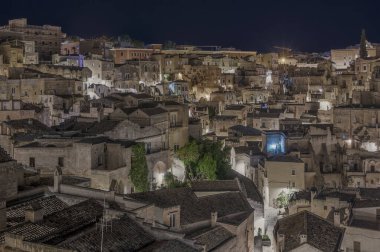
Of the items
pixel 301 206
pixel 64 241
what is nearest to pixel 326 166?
pixel 301 206

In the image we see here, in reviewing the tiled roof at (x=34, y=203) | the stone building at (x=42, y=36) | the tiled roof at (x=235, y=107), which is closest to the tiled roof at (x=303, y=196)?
the tiled roof at (x=34, y=203)

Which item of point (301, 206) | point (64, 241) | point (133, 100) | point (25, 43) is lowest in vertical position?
point (301, 206)

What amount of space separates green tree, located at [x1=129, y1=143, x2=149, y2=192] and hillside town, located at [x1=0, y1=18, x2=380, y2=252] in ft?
0.17

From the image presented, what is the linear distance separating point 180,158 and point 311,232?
10.0 meters

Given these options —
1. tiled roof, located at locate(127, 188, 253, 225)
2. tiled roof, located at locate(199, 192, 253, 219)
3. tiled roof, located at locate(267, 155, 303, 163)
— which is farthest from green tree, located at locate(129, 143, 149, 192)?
tiled roof, located at locate(267, 155, 303, 163)

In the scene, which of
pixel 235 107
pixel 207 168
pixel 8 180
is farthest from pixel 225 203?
pixel 235 107

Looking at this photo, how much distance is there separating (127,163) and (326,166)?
17.3 meters

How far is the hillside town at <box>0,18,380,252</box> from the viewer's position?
15.6m

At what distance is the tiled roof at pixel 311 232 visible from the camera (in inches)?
731

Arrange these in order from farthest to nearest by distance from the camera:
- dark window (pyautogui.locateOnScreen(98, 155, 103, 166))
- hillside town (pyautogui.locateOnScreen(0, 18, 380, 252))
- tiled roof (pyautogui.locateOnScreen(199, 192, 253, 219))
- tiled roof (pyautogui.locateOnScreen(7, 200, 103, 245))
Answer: dark window (pyautogui.locateOnScreen(98, 155, 103, 166)), tiled roof (pyautogui.locateOnScreen(199, 192, 253, 219)), hillside town (pyautogui.locateOnScreen(0, 18, 380, 252)), tiled roof (pyautogui.locateOnScreen(7, 200, 103, 245))

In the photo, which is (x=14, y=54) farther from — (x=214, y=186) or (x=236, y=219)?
(x=236, y=219)

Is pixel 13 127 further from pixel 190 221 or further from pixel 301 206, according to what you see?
pixel 301 206

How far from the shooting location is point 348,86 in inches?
2104

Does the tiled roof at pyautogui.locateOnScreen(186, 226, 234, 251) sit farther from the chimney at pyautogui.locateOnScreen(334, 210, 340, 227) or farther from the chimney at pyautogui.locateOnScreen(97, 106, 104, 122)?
the chimney at pyautogui.locateOnScreen(97, 106, 104, 122)
